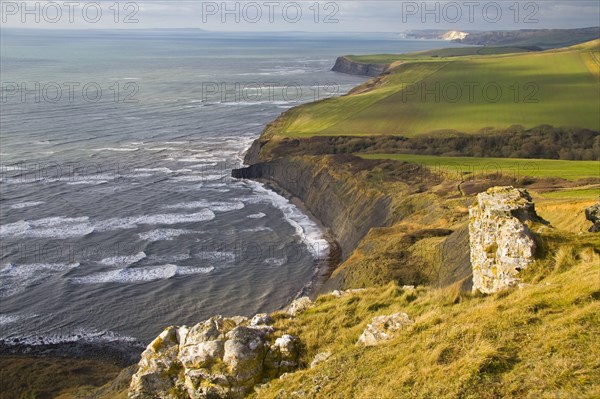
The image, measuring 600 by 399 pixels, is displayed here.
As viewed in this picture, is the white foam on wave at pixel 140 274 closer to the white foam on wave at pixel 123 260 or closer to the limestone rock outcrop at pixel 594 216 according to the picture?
the white foam on wave at pixel 123 260

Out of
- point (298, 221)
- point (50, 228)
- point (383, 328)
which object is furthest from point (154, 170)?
point (383, 328)

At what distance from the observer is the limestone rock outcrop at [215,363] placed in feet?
49.2

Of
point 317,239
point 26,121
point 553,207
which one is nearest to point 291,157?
point 317,239

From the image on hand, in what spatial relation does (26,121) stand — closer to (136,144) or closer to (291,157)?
(136,144)

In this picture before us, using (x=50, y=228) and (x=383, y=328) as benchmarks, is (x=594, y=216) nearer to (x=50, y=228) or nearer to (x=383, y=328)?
(x=383, y=328)

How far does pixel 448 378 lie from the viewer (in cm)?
1114

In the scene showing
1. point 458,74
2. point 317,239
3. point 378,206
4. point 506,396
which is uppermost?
point 458,74

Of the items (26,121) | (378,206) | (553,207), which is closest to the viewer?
(553,207)

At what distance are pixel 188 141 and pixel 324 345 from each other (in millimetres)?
81922

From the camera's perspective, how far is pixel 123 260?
156 feet

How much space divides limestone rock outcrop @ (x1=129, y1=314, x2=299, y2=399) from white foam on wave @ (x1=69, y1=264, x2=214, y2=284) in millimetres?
28589

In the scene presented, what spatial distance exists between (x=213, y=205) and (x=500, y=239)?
48690 mm

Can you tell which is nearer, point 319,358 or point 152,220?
point 319,358

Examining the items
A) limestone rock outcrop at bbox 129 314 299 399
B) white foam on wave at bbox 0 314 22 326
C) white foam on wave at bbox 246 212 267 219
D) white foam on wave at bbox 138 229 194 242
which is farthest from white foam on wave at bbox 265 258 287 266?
limestone rock outcrop at bbox 129 314 299 399
